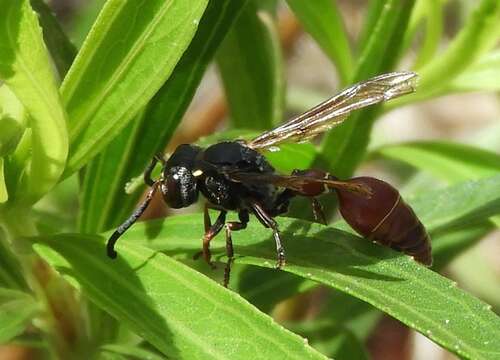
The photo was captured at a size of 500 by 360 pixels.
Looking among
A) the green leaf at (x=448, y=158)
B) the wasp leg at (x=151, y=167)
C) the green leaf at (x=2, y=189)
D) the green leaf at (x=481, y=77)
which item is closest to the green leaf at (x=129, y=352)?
the wasp leg at (x=151, y=167)

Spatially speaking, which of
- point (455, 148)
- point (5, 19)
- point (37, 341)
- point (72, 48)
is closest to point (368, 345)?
point (455, 148)

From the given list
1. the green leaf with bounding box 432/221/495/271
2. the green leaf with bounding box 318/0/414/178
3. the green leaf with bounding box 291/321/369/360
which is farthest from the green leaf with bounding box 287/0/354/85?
the green leaf with bounding box 291/321/369/360

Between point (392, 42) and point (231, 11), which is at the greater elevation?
point (231, 11)

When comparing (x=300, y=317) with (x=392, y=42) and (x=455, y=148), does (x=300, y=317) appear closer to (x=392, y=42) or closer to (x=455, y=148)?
(x=455, y=148)

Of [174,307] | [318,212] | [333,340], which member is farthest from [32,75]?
[333,340]

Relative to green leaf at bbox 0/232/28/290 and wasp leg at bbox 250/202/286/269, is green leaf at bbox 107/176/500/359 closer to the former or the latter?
wasp leg at bbox 250/202/286/269

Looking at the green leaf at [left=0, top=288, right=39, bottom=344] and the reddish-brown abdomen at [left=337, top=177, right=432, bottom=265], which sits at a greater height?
the green leaf at [left=0, top=288, right=39, bottom=344]
